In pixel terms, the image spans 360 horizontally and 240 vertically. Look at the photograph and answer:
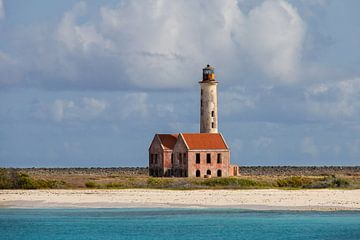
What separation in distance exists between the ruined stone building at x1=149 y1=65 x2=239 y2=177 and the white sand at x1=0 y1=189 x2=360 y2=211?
13471 mm

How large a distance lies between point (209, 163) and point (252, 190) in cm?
1313

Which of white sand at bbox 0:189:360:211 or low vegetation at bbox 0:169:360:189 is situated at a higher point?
low vegetation at bbox 0:169:360:189

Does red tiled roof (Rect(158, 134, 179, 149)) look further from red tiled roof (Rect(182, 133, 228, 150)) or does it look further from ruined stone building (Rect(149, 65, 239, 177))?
red tiled roof (Rect(182, 133, 228, 150))

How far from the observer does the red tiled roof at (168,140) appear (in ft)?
243

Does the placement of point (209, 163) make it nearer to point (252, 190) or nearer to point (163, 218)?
point (252, 190)

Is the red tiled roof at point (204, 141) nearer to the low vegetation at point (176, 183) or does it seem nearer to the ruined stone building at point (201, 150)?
the ruined stone building at point (201, 150)

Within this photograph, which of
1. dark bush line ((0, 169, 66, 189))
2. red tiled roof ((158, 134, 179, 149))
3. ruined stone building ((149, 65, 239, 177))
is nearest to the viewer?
dark bush line ((0, 169, 66, 189))

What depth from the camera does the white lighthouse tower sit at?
74.6 metres

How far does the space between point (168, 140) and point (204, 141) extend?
345cm

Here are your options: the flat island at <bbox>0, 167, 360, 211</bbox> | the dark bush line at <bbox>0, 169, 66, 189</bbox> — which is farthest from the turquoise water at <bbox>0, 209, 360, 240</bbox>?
the dark bush line at <bbox>0, 169, 66, 189</bbox>

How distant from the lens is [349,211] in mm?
46250

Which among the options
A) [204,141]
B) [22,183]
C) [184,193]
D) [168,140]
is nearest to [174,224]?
[184,193]

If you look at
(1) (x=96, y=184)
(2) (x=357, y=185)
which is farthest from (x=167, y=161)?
(2) (x=357, y=185)

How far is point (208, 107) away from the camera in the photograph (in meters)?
74.5
